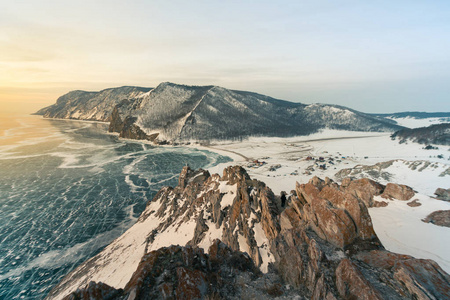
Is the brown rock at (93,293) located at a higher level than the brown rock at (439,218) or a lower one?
higher

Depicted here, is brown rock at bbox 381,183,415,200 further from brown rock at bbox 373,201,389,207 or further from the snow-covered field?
brown rock at bbox 373,201,389,207

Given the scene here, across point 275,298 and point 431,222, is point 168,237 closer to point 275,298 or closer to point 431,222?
point 275,298

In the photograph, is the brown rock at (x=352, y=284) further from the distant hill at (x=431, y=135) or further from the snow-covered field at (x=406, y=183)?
the distant hill at (x=431, y=135)

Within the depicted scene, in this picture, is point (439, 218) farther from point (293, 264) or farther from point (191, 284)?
point (191, 284)

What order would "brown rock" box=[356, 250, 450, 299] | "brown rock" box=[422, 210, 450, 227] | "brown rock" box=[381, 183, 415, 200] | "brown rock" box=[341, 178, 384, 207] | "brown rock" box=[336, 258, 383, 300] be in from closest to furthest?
"brown rock" box=[356, 250, 450, 299], "brown rock" box=[336, 258, 383, 300], "brown rock" box=[422, 210, 450, 227], "brown rock" box=[381, 183, 415, 200], "brown rock" box=[341, 178, 384, 207]

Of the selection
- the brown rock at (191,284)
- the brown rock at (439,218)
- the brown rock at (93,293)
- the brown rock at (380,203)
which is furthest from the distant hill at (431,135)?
the brown rock at (93,293)

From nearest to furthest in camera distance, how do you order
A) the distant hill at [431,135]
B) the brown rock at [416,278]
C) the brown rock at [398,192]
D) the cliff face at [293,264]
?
the brown rock at [416,278]
the cliff face at [293,264]
the brown rock at [398,192]
the distant hill at [431,135]

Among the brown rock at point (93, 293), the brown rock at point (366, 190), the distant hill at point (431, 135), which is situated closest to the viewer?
the brown rock at point (93, 293)

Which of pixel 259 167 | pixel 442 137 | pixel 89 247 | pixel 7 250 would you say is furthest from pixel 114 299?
pixel 442 137

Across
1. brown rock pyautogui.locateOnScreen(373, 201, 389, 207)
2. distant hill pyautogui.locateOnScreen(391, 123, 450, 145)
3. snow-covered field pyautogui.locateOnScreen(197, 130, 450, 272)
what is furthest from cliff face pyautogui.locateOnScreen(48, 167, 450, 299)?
distant hill pyautogui.locateOnScreen(391, 123, 450, 145)
